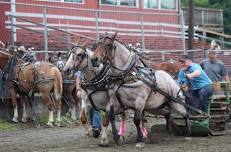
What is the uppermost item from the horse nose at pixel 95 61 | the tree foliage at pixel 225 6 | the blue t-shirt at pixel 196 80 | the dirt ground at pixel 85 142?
the tree foliage at pixel 225 6

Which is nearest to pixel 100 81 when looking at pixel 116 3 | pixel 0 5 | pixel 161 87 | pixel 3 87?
pixel 161 87

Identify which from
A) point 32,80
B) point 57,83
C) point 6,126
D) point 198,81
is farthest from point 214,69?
point 6,126

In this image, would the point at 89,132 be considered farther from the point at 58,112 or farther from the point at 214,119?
the point at 58,112

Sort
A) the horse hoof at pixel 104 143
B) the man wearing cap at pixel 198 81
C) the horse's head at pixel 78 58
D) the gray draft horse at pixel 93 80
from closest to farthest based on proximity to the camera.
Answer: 1. the horse hoof at pixel 104 143
2. the gray draft horse at pixel 93 80
3. the horse's head at pixel 78 58
4. the man wearing cap at pixel 198 81

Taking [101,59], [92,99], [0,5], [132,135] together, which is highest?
[0,5]

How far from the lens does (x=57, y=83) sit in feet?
60.1

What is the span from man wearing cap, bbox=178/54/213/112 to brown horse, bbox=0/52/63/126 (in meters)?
5.23

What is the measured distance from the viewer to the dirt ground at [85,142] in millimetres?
12305

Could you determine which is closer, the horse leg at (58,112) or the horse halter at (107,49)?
the horse halter at (107,49)

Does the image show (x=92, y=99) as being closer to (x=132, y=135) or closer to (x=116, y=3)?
(x=132, y=135)

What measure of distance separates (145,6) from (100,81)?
791 inches

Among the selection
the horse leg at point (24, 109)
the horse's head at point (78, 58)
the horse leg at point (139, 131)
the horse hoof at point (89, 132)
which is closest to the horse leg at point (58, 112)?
the horse leg at point (24, 109)

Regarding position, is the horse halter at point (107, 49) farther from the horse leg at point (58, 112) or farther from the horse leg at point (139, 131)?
the horse leg at point (58, 112)

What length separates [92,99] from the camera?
43.3ft
